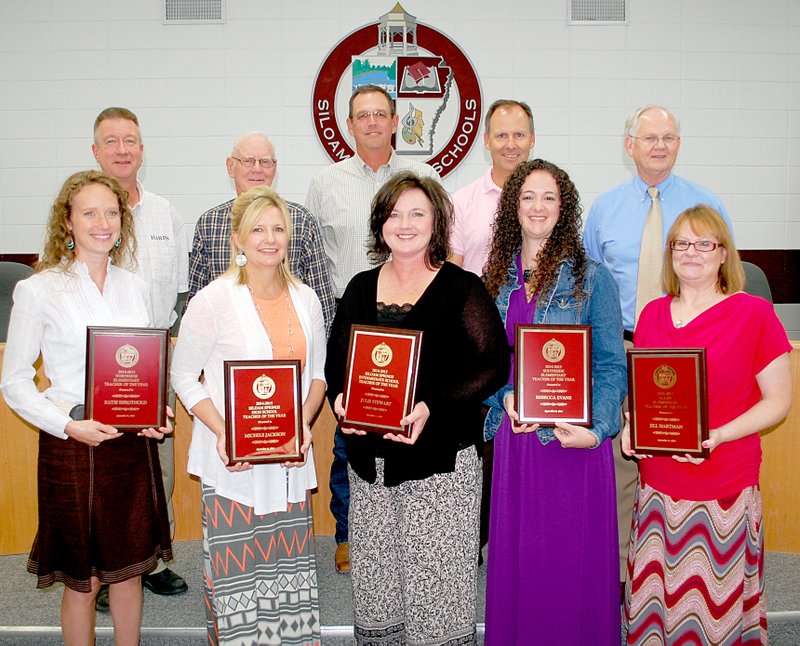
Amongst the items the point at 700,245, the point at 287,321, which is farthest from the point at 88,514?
the point at 700,245

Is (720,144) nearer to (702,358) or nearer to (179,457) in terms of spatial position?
(702,358)

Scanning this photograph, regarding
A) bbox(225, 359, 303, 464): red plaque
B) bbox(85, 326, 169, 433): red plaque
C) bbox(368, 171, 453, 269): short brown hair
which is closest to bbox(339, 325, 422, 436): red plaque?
bbox(225, 359, 303, 464): red plaque

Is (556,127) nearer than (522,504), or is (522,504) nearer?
(522,504)

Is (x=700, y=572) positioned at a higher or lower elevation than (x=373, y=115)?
lower

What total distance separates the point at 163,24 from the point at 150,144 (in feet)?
2.84

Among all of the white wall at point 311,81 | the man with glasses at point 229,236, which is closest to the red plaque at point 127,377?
the man with glasses at point 229,236

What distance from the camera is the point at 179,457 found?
3676 millimetres

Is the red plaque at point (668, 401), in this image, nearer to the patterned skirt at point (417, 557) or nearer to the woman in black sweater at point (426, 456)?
the woman in black sweater at point (426, 456)

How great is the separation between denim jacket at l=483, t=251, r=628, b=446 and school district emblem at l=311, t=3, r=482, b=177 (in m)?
3.39

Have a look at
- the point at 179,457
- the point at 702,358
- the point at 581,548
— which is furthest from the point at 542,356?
the point at 179,457

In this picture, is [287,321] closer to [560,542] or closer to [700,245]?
[560,542]

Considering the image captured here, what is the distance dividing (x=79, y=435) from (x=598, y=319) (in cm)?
158

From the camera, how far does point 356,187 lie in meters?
3.48

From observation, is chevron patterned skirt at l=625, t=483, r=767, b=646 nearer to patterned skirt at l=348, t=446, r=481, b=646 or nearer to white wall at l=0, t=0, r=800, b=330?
patterned skirt at l=348, t=446, r=481, b=646
